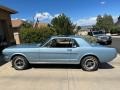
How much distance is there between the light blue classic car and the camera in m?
9.52

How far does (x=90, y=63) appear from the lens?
961 cm

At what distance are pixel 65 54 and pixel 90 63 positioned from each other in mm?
1122

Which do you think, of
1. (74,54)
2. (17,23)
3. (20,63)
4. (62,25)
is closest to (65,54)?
(74,54)

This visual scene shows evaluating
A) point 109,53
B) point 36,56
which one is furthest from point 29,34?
point 109,53

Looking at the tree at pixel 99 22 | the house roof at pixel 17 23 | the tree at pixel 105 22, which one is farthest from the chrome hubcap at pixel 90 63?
the tree at pixel 99 22

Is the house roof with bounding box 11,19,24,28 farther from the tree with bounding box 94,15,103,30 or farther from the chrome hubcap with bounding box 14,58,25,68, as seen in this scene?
the tree with bounding box 94,15,103,30

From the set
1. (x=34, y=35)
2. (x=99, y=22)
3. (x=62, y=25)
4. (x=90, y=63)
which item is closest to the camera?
(x=90, y=63)

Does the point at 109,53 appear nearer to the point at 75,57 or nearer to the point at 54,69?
the point at 75,57

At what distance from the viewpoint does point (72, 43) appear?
388 inches

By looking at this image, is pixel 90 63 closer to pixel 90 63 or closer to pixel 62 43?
pixel 90 63

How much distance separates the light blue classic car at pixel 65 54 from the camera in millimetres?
9523

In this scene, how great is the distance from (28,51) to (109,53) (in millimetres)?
3421

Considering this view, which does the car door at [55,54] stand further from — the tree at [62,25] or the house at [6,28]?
the tree at [62,25]

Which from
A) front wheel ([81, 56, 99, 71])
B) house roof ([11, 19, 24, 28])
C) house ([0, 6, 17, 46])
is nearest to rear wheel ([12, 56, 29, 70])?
front wheel ([81, 56, 99, 71])
